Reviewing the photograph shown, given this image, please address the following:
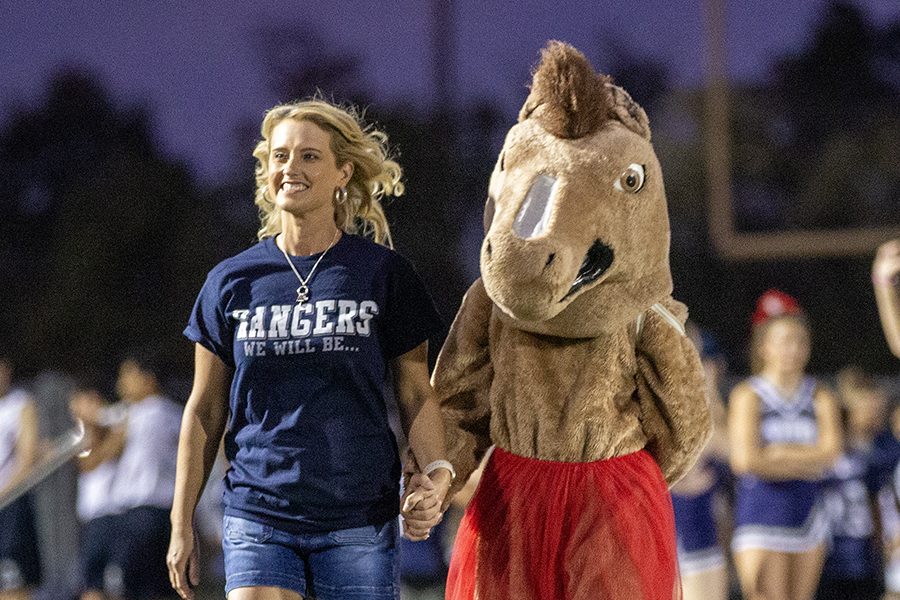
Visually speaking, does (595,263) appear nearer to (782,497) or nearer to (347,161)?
(347,161)

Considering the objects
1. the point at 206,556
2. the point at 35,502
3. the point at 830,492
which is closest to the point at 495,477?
the point at 830,492

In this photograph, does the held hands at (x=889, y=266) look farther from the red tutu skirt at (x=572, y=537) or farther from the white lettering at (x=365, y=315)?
the white lettering at (x=365, y=315)

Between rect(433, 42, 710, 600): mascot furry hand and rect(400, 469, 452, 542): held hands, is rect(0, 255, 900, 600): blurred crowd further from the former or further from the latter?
rect(400, 469, 452, 542): held hands

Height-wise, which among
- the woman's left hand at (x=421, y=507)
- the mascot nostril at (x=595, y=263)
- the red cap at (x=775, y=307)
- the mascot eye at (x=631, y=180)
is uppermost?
the mascot eye at (x=631, y=180)

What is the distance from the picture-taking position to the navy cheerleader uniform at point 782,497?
3.73m

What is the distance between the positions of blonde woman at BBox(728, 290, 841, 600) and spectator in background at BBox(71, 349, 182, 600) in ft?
8.07

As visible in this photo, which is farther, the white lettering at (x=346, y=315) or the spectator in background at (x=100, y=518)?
the spectator in background at (x=100, y=518)

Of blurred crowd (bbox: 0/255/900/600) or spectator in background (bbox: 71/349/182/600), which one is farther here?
spectator in background (bbox: 71/349/182/600)

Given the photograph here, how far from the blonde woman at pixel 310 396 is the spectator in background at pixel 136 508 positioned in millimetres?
2554

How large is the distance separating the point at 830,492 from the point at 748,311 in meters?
2.37

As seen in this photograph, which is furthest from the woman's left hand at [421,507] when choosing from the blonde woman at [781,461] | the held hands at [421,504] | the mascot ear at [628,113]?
the blonde woman at [781,461]

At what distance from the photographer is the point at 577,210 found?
1744 mm

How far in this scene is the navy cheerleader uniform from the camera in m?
3.73

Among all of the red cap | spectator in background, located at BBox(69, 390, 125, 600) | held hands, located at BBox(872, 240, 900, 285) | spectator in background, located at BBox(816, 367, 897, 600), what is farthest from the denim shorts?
spectator in background, located at BBox(816, 367, 897, 600)
